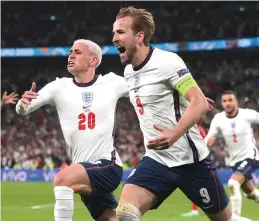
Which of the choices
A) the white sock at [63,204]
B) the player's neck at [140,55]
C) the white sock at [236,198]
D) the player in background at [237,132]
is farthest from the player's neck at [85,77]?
the player in background at [237,132]

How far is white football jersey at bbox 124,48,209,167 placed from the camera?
5.34 meters

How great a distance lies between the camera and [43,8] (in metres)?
38.7

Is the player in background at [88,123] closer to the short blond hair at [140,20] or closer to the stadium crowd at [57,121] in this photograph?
the short blond hair at [140,20]

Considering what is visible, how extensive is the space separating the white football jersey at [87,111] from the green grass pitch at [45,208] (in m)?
5.30

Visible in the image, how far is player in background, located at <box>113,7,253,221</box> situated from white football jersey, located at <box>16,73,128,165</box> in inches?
49.8

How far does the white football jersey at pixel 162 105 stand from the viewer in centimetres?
534

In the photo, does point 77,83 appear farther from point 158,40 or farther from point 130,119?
point 158,40

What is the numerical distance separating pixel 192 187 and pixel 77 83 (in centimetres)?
216

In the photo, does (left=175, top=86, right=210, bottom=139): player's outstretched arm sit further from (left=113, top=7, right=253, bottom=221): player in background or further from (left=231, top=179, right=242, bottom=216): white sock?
(left=231, top=179, right=242, bottom=216): white sock

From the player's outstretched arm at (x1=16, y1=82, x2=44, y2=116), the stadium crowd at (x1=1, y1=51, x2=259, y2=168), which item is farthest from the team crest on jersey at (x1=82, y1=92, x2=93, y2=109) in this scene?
the stadium crowd at (x1=1, y1=51, x2=259, y2=168)

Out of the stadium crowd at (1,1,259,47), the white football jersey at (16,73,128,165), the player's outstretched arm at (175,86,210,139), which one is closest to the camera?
the player's outstretched arm at (175,86,210,139)

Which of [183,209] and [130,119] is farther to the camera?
[130,119]

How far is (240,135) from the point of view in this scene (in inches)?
468

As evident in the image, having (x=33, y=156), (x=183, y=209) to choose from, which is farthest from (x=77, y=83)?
(x=33, y=156)
